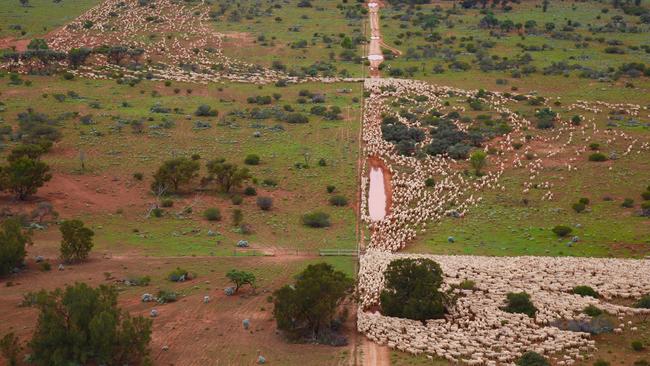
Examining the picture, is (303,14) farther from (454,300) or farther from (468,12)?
(454,300)

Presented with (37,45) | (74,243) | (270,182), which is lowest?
(270,182)

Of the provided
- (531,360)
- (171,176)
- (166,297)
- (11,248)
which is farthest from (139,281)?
(531,360)

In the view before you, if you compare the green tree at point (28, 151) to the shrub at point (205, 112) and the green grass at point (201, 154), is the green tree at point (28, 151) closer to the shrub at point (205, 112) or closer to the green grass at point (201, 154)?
the green grass at point (201, 154)

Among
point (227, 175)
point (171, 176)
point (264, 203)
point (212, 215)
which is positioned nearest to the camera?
point (212, 215)

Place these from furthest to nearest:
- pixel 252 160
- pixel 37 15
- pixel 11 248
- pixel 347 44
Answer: pixel 37 15 < pixel 347 44 < pixel 252 160 < pixel 11 248

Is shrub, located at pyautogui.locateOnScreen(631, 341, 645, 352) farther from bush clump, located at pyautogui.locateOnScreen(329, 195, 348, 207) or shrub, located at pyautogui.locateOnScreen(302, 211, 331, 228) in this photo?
bush clump, located at pyautogui.locateOnScreen(329, 195, 348, 207)

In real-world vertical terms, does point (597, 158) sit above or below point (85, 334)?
below

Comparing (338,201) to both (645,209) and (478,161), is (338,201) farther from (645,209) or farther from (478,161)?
(645,209)

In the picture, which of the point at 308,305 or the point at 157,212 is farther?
the point at 157,212
